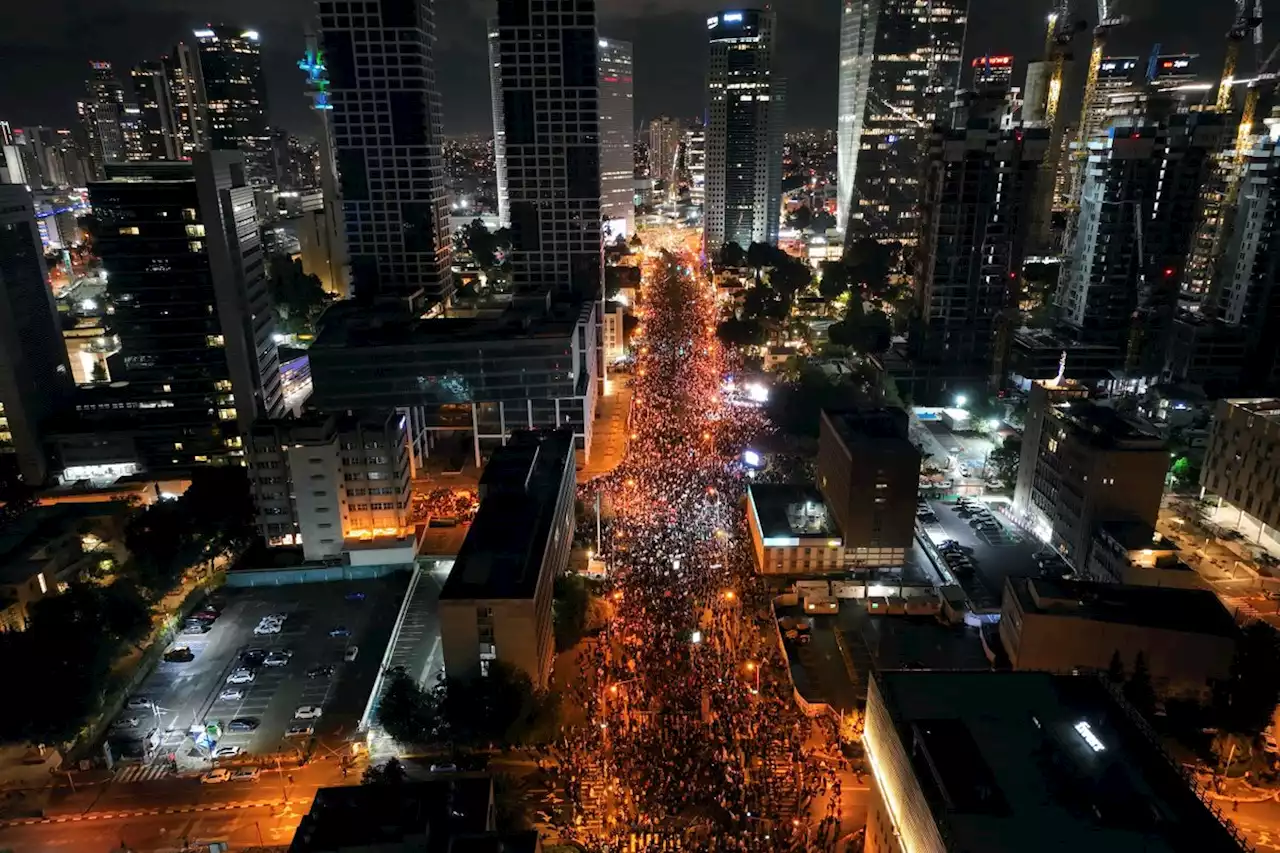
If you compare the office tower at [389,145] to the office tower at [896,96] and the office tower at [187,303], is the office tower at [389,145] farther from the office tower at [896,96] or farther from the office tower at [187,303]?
the office tower at [896,96]

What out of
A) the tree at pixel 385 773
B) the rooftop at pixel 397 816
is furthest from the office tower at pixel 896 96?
the rooftop at pixel 397 816

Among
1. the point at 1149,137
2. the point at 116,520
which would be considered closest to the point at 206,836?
the point at 116,520

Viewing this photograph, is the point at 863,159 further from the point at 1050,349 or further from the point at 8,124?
the point at 8,124

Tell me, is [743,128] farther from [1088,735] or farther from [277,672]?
[1088,735]

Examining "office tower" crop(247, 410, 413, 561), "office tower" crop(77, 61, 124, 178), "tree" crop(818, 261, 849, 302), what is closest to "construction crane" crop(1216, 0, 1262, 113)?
"tree" crop(818, 261, 849, 302)

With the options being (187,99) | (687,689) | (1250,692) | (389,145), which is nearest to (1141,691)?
(1250,692)

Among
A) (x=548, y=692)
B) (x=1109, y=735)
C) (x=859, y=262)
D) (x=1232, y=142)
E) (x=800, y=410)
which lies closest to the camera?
(x=1109, y=735)

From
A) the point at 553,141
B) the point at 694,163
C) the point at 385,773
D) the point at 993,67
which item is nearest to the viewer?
the point at 385,773

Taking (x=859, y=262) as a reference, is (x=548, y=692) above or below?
below
